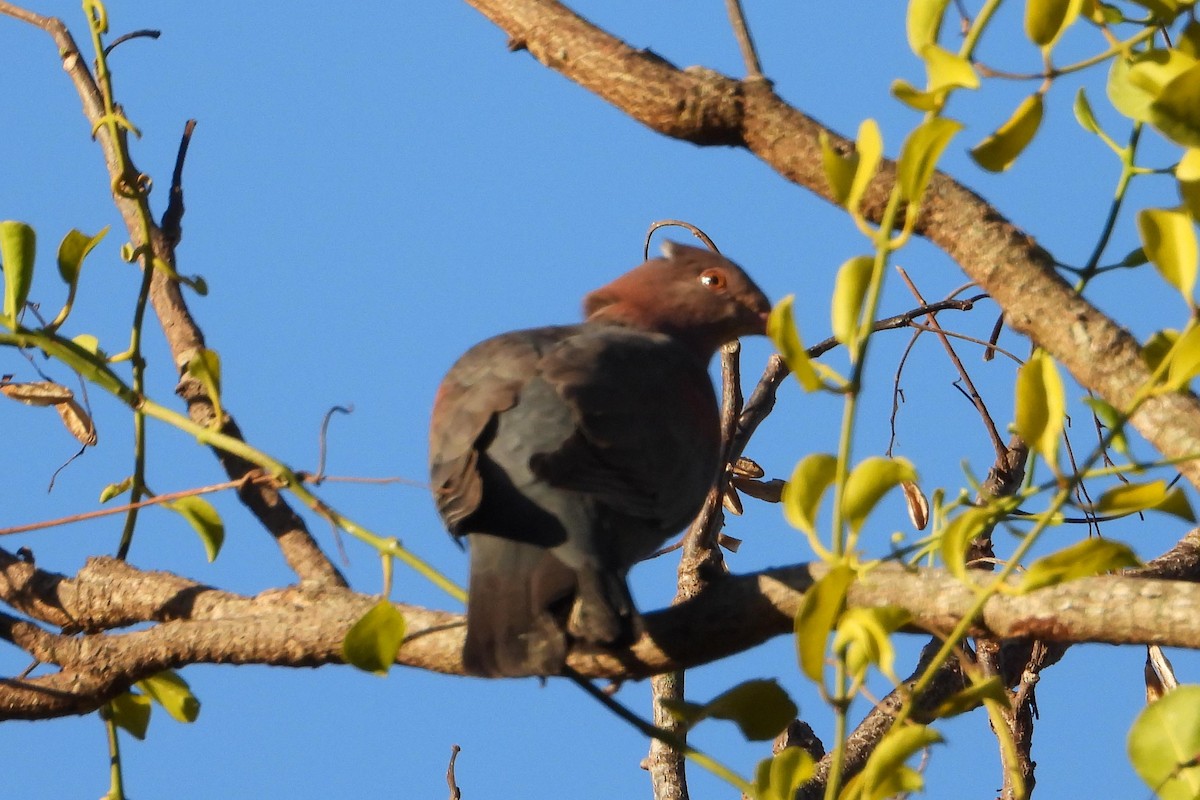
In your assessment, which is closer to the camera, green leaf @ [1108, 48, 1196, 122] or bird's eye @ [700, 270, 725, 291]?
green leaf @ [1108, 48, 1196, 122]

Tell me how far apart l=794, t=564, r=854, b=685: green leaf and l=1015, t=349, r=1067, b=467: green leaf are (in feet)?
1.00

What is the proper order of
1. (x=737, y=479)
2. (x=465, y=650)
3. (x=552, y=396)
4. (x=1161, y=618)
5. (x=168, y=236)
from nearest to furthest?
1. (x=1161, y=618)
2. (x=465, y=650)
3. (x=552, y=396)
4. (x=168, y=236)
5. (x=737, y=479)

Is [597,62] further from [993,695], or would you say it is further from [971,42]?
[993,695]

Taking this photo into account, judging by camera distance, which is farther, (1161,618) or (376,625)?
(376,625)

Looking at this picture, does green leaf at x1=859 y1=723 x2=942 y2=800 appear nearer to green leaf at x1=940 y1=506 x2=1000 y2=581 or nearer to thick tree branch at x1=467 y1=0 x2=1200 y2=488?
green leaf at x1=940 y1=506 x2=1000 y2=581

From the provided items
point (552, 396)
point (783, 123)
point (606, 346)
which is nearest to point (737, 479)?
point (606, 346)

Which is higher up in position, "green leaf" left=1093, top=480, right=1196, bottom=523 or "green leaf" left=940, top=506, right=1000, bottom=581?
"green leaf" left=1093, top=480, right=1196, bottom=523

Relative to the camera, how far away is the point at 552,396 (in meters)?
3.63

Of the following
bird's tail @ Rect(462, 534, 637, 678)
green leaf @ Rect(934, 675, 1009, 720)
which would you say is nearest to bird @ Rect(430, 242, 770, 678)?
bird's tail @ Rect(462, 534, 637, 678)

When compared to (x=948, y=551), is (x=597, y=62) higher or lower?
higher

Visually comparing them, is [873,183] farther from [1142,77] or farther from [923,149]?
[923,149]

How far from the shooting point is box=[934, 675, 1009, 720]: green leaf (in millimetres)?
1854

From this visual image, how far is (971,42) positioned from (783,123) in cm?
128

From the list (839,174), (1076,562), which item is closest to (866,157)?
(839,174)
